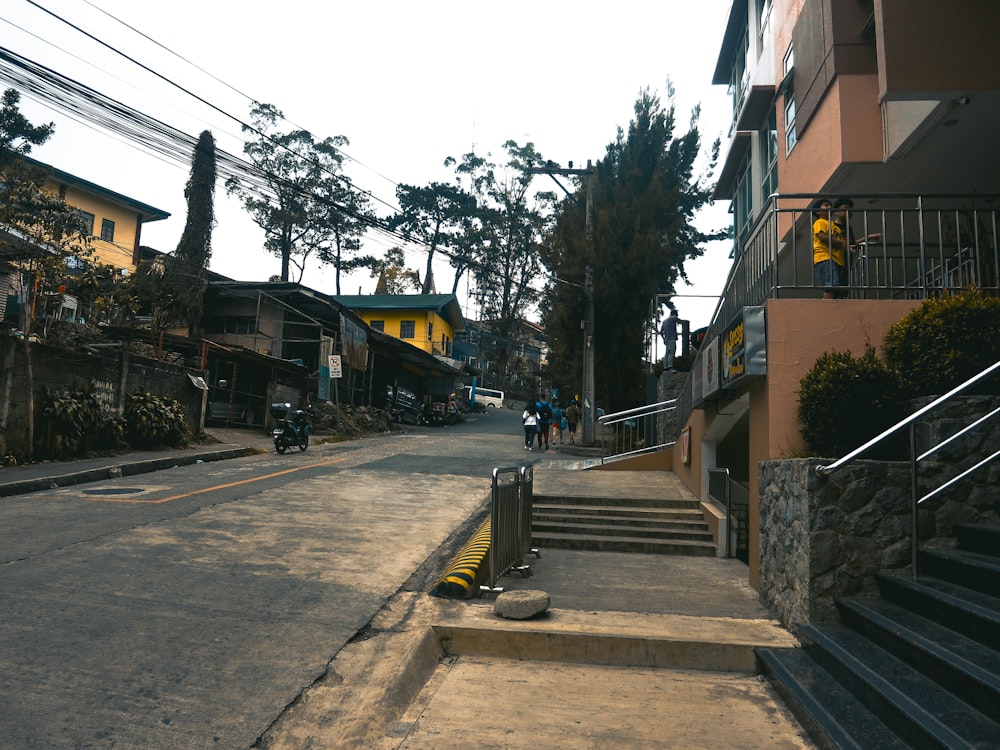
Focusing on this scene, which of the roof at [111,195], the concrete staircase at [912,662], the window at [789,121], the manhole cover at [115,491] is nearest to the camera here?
the concrete staircase at [912,662]

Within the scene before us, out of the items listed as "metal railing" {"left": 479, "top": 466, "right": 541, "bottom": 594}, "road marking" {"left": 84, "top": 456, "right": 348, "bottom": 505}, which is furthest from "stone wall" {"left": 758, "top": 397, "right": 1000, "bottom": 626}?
"road marking" {"left": 84, "top": 456, "right": 348, "bottom": 505}

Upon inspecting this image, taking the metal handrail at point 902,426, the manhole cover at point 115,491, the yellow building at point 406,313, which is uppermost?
the yellow building at point 406,313

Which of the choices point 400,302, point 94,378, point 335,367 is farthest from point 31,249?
point 400,302

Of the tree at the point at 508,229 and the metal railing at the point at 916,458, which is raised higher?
the tree at the point at 508,229

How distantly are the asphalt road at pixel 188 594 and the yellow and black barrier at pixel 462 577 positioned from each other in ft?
1.11

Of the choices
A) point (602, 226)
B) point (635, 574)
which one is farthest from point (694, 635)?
point (602, 226)

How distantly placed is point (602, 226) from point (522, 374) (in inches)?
1488

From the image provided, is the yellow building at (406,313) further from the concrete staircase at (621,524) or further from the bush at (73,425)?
the concrete staircase at (621,524)

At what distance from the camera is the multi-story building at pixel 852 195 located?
683 cm

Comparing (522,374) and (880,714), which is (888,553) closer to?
(880,714)

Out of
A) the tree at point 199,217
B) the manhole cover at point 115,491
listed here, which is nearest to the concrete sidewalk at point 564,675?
the manhole cover at point 115,491

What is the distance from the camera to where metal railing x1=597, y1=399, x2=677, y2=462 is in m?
15.7

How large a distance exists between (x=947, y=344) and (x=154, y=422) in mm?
15462

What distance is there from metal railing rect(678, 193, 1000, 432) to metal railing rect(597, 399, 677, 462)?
2.37 meters
